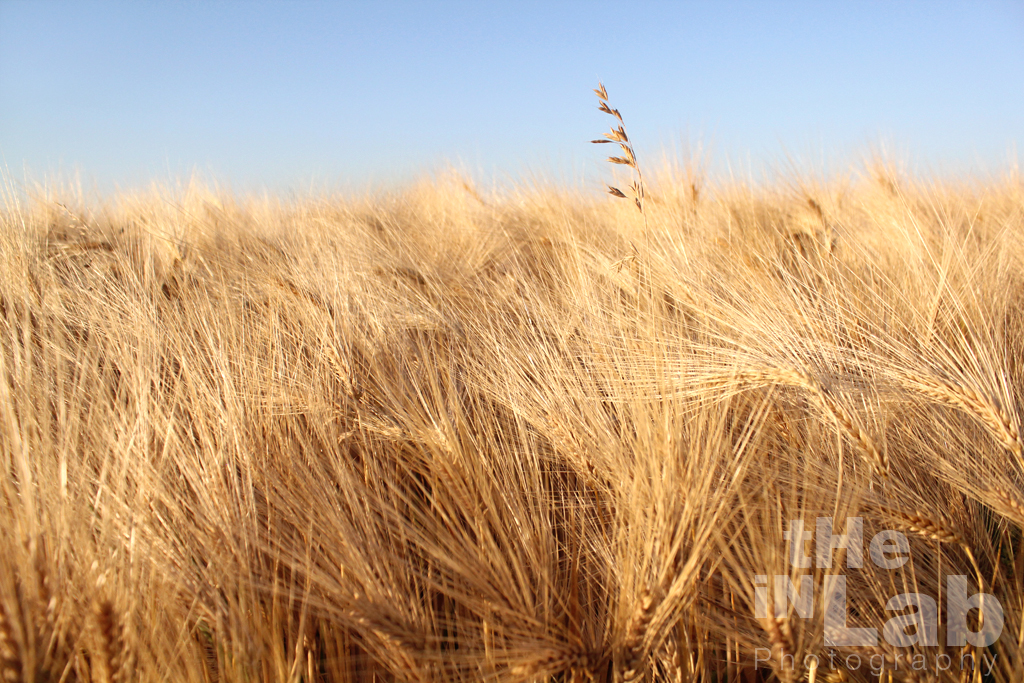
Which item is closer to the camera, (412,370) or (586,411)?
(586,411)

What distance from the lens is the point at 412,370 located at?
47.4 inches

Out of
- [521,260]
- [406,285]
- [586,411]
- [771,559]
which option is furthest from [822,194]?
[771,559]

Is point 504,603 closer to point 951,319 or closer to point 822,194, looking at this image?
point 951,319

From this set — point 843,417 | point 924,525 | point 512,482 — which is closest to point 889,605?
point 924,525

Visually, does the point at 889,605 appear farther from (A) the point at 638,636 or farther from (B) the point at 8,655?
(B) the point at 8,655

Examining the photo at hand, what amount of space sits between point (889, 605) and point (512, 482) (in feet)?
2.02

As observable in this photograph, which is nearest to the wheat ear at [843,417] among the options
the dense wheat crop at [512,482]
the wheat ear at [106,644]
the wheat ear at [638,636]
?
the dense wheat crop at [512,482]

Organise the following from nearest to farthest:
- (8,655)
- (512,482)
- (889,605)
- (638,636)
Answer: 1. (8,655)
2. (638,636)
3. (889,605)
4. (512,482)

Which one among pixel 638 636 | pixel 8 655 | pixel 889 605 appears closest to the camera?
pixel 8 655

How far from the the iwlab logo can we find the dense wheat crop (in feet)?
0.04

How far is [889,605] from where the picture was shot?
809mm

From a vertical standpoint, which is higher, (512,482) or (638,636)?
(512,482)

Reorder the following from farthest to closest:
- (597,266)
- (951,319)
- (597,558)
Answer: (597,266), (951,319), (597,558)

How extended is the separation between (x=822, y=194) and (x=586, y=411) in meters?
2.72
